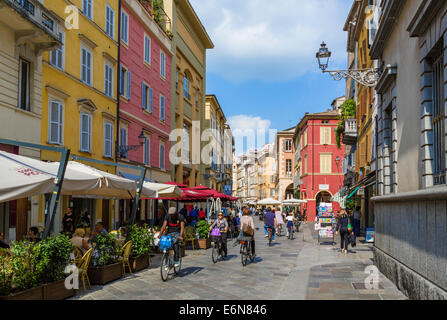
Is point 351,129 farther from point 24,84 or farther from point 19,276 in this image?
point 19,276

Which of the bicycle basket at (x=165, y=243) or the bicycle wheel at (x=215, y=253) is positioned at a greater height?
the bicycle basket at (x=165, y=243)

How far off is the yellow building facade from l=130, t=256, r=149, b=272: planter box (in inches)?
226

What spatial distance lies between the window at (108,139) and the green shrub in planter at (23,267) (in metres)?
14.4

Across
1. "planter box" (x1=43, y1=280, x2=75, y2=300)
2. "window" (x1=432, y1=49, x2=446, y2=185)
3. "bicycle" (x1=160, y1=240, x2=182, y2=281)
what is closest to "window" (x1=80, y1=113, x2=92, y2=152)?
"bicycle" (x1=160, y1=240, x2=182, y2=281)

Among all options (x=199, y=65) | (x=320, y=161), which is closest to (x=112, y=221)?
(x=199, y=65)

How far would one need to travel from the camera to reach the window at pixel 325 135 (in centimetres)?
5583

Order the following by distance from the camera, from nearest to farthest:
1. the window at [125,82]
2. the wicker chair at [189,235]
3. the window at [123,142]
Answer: the wicker chair at [189,235] < the window at [123,142] < the window at [125,82]

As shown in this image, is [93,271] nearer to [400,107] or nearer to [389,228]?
[389,228]

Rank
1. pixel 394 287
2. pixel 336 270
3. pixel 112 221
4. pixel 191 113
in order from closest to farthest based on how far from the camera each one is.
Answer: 1. pixel 394 287
2. pixel 336 270
3. pixel 112 221
4. pixel 191 113

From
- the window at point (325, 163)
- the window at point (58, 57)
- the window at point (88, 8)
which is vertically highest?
the window at point (88, 8)

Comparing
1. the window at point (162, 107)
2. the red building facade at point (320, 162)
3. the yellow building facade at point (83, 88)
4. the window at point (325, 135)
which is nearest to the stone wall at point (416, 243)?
the yellow building facade at point (83, 88)

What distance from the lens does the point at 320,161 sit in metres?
55.4

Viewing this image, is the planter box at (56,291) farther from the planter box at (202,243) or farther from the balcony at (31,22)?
the planter box at (202,243)
